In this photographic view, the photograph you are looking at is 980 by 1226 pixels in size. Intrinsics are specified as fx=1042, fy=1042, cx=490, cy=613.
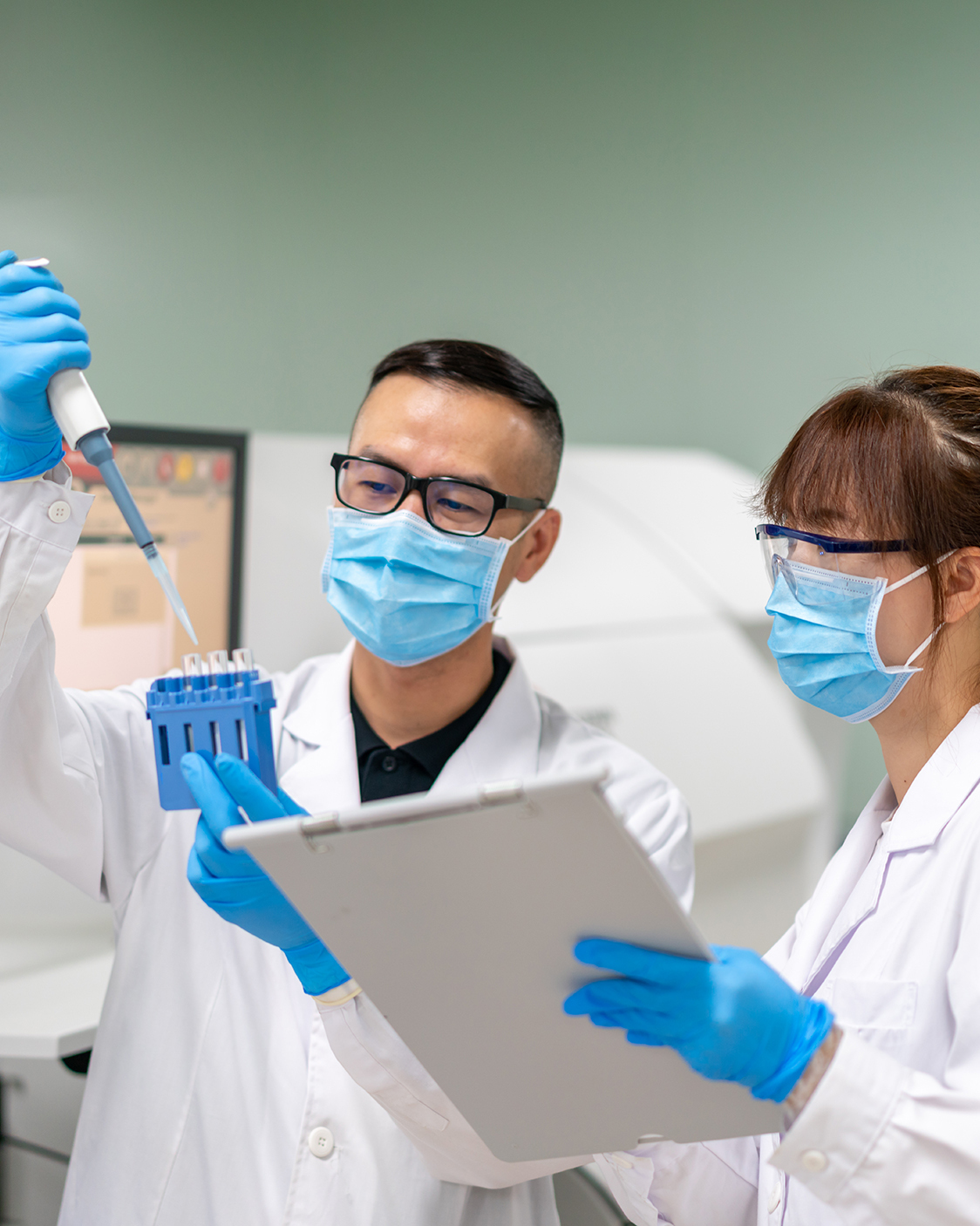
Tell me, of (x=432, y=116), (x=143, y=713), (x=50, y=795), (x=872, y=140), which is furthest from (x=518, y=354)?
(x=50, y=795)

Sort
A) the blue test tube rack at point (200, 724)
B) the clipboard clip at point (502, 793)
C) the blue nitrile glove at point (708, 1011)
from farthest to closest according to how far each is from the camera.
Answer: the blue test tube rack at point (200, 724), the blue nitrile glove at point (708, 1011), the clipboard clip at point (502, 793)

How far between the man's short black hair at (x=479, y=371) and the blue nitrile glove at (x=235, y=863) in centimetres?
62

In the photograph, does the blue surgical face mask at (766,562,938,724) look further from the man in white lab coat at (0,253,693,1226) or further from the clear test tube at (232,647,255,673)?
the clear test tube at (232,647,255,673)

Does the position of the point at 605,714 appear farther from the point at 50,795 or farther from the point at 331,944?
the point at 331,944

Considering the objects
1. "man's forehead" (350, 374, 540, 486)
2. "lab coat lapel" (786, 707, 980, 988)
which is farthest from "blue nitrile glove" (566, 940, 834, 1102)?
"man's forehead" (350, 374, 540, 486)

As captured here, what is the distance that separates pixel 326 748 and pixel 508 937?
61cm

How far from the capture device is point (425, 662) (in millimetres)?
1316

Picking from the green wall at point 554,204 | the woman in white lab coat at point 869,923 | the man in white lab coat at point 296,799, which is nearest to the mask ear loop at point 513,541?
the man in white lab coat at point 296,799

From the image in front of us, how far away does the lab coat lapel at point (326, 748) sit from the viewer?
3.95ft

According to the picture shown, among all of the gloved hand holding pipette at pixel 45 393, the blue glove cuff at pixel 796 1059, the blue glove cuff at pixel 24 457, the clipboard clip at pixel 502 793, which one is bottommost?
the blue glove cuff at pixel 796 1059

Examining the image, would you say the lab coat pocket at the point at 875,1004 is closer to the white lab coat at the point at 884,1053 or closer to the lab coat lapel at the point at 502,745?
the white lab coat at the point at 884,1053

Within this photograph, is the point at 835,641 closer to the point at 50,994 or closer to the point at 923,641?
the point at 923,641

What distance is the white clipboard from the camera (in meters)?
0.60

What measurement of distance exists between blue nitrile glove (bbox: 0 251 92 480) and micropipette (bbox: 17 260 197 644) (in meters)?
0.01
